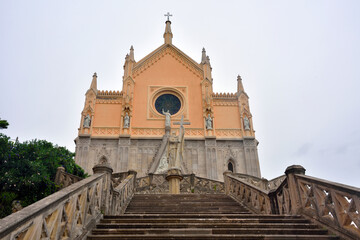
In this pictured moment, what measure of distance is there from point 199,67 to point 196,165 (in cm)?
1008

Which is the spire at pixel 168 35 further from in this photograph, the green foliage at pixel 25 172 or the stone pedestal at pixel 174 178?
the stone pedestal at pixel 174 178

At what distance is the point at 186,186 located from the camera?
1523 centimetres

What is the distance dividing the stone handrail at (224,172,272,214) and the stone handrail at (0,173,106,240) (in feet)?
14.0

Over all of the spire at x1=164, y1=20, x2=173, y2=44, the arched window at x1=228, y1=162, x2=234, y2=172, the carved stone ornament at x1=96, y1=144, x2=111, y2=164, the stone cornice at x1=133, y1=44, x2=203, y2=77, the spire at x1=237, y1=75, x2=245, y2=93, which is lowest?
the arched window at x1=228, y1=162, x2=234, y2=172

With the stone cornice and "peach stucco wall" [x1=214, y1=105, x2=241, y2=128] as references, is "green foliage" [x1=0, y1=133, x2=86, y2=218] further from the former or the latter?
the stone cornice

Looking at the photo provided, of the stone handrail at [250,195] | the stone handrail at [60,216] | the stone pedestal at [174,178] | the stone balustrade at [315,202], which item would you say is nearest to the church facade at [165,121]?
the stone pedestal at [174,178]

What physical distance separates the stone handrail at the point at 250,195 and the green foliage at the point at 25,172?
7.80 m

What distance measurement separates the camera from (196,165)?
24.0 metres

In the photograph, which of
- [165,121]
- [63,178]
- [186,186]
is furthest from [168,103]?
[63,178]

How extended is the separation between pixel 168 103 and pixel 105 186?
69.2ft

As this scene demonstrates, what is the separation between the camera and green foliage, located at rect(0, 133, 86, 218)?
13031 millimetres

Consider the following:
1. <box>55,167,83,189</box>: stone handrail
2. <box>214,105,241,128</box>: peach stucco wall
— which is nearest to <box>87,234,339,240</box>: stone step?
<box>55,167,83,189</box>: stone handrail

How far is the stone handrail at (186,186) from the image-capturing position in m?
15.0

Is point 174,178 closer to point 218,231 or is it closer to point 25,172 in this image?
point 25,172
